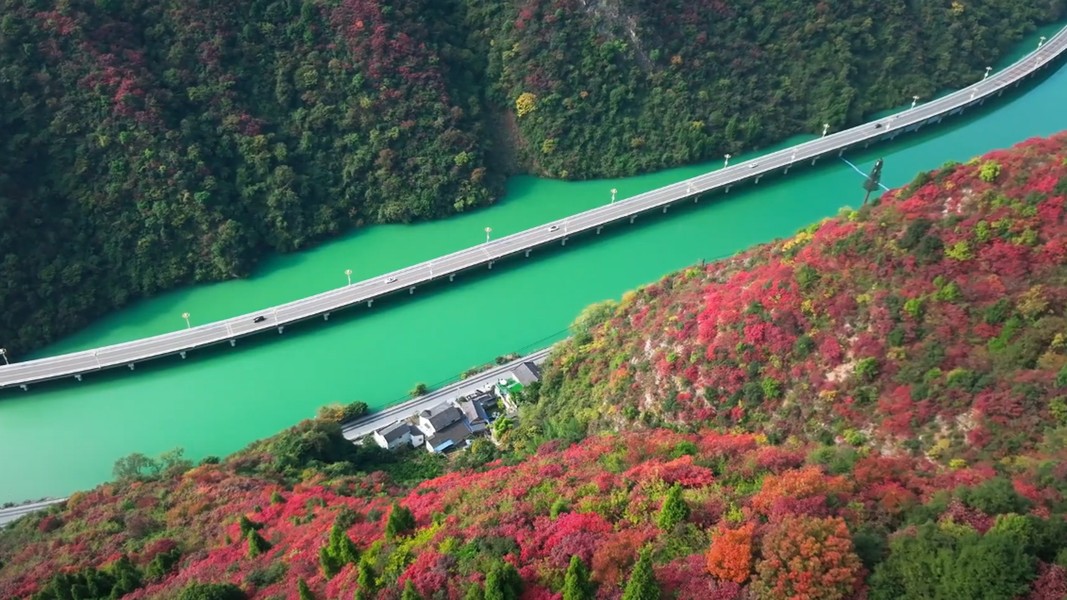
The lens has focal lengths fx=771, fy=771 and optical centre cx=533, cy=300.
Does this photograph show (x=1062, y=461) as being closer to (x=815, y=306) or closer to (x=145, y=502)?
(x=815, y=306)

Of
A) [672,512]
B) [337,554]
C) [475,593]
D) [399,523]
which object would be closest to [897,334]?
[672,512]

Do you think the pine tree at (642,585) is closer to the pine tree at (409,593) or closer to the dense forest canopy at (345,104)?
the pine tree at (409,593)

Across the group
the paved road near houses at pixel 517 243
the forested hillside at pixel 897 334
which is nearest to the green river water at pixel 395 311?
the paved road near houses at pixel 517 243

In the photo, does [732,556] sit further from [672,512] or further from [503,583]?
[503,583]

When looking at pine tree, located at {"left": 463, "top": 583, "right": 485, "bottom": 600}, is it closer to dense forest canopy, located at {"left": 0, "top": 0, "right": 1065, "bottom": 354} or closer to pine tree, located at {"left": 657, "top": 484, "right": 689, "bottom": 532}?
pine tree, located at {"left": 657, "top": 484, "right": 689, "bottom": 532}

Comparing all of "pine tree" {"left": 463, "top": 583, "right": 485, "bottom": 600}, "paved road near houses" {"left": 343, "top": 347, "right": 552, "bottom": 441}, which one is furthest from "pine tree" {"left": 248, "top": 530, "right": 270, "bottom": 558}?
"paved road near houses" {"left": 343, "top": 347, "right": 552, "bottom": 441}

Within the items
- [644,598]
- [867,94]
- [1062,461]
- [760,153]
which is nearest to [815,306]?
[1062,461]
